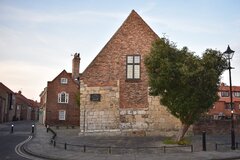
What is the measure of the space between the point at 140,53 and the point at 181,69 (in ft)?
26.1

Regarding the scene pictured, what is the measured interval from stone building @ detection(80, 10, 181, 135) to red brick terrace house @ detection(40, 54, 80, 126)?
852 inches

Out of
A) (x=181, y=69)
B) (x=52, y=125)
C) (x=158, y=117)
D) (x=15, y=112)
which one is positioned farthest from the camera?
(x=15, y=112)

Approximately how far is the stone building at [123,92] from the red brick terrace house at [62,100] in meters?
21.6

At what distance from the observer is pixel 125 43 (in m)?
25.2

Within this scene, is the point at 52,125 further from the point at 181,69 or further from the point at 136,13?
the point at 181,69

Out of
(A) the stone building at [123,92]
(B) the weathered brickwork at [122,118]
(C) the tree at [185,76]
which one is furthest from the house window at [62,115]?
(C) the tree at [185,76]

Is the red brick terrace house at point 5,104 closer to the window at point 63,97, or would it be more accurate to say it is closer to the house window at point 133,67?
the window at point 63,97

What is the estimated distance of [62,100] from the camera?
153 ft

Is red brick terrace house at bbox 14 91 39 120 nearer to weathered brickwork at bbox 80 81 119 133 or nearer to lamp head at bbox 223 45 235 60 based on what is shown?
weathered brickwork at bbox 80 81 119 133

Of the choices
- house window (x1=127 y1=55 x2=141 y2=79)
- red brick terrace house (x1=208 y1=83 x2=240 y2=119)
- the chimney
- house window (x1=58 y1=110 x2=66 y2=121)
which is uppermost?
the chimney

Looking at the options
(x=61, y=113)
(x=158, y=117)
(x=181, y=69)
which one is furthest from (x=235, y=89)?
(x=181, y=69)

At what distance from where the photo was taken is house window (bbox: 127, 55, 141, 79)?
24938mm

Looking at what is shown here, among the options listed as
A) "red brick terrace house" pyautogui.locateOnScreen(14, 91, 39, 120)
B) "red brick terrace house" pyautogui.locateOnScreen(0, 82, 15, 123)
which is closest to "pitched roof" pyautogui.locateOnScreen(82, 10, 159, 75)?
"red brick terrace house" pyautogui.locateOnScreen(0, 82, 15, 123)

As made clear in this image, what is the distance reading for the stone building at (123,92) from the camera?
2417 centimetres
